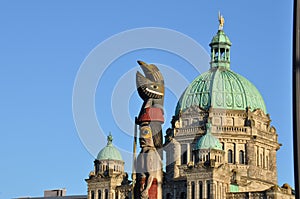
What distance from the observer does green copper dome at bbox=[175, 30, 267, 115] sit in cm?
11875

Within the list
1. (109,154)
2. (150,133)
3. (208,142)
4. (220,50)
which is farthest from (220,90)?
(150,133)

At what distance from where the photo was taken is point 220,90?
120 meters

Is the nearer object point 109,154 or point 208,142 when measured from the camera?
point 208,142

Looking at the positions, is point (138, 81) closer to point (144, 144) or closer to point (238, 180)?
point (144, 144)

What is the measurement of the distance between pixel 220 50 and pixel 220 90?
28.9 ft

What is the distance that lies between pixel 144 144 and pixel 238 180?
6047 centimetres

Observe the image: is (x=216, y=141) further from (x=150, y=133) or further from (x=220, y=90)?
(x=150, y=133)

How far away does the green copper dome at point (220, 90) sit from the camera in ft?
390

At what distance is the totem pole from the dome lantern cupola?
73140 mm

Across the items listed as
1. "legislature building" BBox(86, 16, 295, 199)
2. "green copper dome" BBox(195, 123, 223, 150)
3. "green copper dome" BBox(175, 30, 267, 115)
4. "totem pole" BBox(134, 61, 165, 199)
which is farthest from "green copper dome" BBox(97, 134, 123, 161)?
"totem pole" BBox(134, 61, 165, 199)

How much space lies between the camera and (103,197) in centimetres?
11556

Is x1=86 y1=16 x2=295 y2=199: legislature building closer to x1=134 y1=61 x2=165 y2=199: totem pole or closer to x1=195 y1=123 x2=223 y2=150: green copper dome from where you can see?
x1=195 y1=123 x2=223 y2=150: green copper dome

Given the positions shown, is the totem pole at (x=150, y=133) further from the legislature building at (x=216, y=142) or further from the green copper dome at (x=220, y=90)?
the green copper dome at (x=220, y=90)

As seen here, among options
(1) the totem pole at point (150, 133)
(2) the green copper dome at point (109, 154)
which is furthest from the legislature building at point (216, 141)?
(1) the totem pole at point (150, 133)
